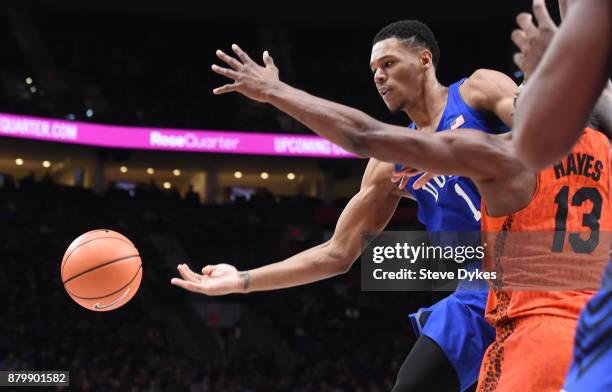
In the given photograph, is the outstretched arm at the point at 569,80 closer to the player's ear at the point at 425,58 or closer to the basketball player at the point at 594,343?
the basketball player at the point at 594,343

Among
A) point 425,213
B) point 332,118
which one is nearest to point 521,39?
point 332,118

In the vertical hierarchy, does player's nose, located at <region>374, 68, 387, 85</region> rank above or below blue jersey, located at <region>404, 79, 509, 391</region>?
above

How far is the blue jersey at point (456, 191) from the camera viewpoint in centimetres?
362

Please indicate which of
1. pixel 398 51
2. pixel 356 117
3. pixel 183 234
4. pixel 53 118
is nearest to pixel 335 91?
pixel 183 234

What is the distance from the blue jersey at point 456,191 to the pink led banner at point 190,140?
1627 centimetres

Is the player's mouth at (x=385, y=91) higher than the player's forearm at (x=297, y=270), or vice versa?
the player's mouth at (x=385, y=91)

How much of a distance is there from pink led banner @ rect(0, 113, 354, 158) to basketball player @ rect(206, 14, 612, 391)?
57.5 feet

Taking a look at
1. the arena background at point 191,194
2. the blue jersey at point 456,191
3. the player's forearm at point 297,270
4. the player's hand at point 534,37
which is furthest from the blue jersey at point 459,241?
the arena background at point 191,194

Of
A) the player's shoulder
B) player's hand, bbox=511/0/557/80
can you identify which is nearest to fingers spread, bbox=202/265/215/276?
the player's shoulder

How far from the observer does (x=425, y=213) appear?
402 cm

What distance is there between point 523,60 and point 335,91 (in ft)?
70.0

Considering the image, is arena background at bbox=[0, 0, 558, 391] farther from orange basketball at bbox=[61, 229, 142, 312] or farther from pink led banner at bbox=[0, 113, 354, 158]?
orange basketball at bbox=[61, 229, 142, 312]

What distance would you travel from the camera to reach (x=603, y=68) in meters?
1.53

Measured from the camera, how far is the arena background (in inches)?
612
